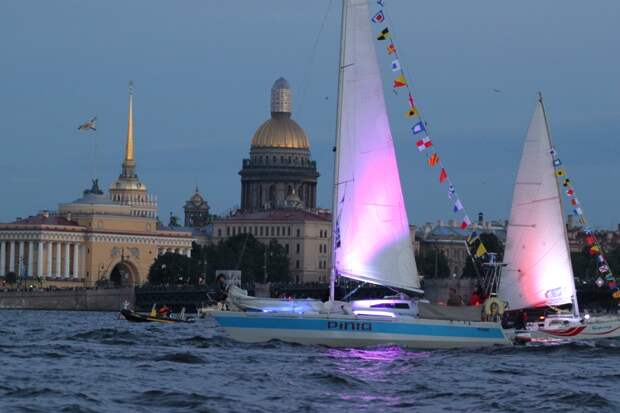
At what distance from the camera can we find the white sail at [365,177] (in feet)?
157

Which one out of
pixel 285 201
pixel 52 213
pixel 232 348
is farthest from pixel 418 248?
pixel 232 348

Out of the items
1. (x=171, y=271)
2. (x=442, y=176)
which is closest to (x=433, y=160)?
(x=442, y=176)

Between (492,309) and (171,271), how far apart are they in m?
110

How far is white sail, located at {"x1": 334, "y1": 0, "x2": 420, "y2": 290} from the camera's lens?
47750 mm

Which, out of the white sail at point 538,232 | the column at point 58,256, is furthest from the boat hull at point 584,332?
the column at point 58,256

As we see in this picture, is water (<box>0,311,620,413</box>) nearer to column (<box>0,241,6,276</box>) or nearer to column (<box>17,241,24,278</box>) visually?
column (<box>17,241,24,278</box>)

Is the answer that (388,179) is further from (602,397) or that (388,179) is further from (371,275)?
(602,397)

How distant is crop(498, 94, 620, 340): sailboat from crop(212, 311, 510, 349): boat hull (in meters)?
9.84

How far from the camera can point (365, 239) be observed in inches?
1901

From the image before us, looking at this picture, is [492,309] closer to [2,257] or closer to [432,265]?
[2,257]

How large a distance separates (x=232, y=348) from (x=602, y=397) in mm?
11937

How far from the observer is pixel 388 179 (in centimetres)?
4850

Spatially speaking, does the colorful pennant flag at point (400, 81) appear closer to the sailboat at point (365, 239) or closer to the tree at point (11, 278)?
the sailboat at point (365, 239)

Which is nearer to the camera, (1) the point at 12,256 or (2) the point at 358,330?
(2) the point at 358,330
